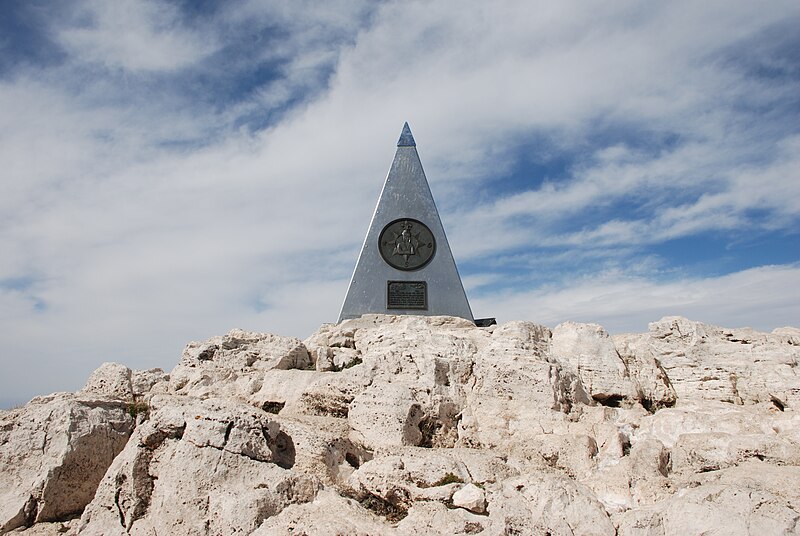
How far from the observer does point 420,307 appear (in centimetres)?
1082

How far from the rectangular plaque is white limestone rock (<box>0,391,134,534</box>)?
17.4ft

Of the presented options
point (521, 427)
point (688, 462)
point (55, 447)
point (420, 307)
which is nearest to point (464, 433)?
point (521, 427)

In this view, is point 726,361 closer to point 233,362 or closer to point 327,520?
point 327,520

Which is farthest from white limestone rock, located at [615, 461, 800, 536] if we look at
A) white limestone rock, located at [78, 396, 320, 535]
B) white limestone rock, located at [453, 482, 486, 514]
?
white limestone rock, located at [78, 396, 320, 535]

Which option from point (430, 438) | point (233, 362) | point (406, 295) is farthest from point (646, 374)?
point (233, 362)

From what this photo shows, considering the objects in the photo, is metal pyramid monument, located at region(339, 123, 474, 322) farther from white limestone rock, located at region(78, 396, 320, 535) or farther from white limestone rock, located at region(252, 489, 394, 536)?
white limestone rock, located at region(252, 489, 394, 536)

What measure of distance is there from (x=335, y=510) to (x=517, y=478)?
149 centimetres

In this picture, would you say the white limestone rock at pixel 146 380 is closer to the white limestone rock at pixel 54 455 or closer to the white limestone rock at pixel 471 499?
the white limestone rock at pixel 54 455

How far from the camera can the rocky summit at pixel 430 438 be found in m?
4.55

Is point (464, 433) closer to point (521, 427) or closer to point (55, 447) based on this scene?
point (521, 427)

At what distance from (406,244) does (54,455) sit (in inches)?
265

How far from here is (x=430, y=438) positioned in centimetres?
614

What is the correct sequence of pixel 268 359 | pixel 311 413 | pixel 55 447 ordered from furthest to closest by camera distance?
pixel 268 359, pixel 311 413, pixel 55 447

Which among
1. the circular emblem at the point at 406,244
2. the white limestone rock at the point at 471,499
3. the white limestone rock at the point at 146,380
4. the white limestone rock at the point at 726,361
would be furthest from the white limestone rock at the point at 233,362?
the white limestone rock at the point at 726,361
